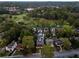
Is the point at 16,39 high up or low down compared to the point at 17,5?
down

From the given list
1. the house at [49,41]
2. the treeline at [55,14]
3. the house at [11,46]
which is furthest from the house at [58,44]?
the house at [11,46]

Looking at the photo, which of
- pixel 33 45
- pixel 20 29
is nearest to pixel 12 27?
pixel 20 29

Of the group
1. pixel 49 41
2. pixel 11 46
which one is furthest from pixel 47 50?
pixel 11 46

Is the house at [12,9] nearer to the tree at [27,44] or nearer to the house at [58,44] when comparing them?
the tree at [27,44]

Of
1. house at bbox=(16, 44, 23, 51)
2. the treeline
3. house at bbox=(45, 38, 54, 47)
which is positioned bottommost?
house at bbox=(16, 44, 23, 51)

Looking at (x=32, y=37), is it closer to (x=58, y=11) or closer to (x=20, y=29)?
(x=20, y=29)

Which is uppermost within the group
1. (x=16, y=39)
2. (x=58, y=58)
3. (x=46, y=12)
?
(x=46, y=12)

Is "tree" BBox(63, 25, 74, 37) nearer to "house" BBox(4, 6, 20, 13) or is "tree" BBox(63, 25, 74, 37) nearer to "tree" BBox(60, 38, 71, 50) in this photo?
"tree" BBox(60, 38, 71, 50)

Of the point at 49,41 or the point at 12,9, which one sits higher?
the point at 12,9

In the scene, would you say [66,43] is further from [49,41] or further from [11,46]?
[11,46]

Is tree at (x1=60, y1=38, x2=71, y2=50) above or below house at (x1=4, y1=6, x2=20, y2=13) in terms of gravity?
below

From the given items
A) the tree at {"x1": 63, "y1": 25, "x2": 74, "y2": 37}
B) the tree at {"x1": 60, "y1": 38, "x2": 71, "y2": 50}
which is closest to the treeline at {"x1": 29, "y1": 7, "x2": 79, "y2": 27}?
the tree at {"x1": 63, "y1": 25, "x2": 74, "y2": 37}
